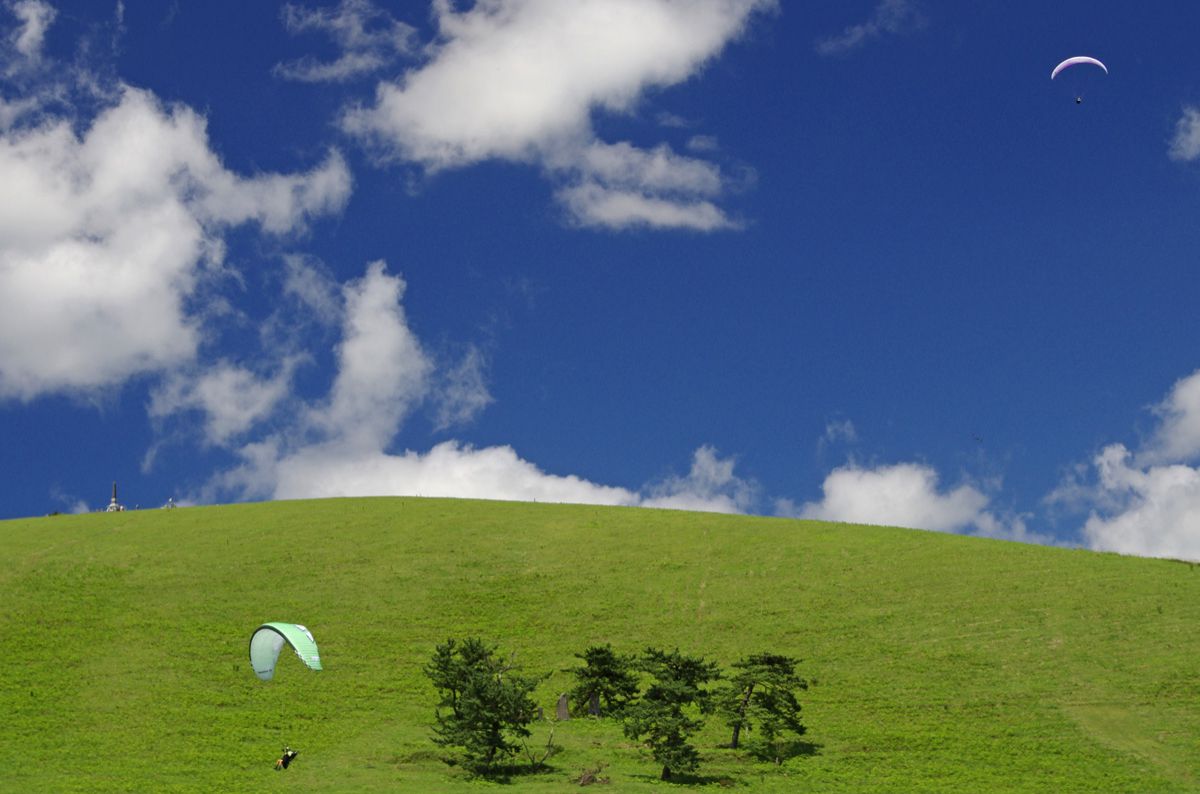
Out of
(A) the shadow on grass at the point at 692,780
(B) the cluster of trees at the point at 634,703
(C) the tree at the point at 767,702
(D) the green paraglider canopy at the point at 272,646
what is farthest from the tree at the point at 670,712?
(D) the green paraglider canopy at the point at 272,646

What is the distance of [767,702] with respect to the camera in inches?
1708

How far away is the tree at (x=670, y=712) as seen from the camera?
39375mm

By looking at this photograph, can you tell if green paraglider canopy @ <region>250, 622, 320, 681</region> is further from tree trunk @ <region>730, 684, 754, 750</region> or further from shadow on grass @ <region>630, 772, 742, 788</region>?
tree trunk @ <region>730, 684, 754, 750</region>

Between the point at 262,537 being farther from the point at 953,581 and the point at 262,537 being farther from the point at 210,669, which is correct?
the point at 953,581

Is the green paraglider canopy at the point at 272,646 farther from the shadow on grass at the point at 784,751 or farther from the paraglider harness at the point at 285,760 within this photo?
the shadow on grass at the point at 784,751

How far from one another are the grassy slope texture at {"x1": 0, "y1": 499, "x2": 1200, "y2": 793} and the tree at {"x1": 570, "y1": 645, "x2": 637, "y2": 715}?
122 centimetres

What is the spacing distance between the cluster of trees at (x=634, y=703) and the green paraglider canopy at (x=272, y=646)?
4891 millimetres

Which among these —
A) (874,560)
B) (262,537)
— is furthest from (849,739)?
(262,537)

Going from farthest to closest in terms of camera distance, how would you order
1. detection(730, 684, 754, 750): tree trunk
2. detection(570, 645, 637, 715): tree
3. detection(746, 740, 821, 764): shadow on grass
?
detection(570, 645, 637, 715): tree, detection(730, 684, 754, 750): tree trunk, detection(746, 740, 821, 764): shadow on grass

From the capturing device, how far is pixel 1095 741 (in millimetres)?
43594

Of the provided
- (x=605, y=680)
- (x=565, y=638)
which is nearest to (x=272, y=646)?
(x=565, y=638)

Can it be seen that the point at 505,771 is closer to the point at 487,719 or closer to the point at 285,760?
the point at 487,719

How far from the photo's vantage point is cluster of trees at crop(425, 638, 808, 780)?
3997 centimetres

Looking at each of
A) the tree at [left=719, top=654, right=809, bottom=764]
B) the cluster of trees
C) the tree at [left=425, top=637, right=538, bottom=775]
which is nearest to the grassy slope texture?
the cluster of trees
